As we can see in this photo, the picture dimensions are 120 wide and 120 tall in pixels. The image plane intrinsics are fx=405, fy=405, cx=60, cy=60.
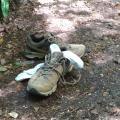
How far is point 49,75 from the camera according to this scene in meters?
2.87

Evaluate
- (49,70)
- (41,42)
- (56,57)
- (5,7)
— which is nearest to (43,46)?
(41,42)

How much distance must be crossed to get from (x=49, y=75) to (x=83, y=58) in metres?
0.59

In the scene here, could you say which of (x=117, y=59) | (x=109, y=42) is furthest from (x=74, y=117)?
(x=109, y=42)

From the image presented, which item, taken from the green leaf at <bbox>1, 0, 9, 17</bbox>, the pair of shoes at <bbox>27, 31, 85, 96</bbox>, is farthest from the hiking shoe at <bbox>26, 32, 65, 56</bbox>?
the green leaf at <bbox>1, 0, 9, 17</bbox>

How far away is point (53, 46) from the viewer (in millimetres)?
3141

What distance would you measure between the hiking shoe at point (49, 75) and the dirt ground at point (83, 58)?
8cm

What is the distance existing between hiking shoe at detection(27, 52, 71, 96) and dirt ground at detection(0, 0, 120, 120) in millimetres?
83

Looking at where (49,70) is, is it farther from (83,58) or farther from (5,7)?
(5,7)

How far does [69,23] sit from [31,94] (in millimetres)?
1390

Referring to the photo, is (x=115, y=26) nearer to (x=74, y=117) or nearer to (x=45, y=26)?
(x=45, y=26)

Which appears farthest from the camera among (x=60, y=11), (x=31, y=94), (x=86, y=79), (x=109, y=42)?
(x=60, y=11)

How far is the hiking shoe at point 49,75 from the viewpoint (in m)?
2.73

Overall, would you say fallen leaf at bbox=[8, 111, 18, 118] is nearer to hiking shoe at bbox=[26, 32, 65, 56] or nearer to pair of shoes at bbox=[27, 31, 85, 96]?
pair of shoes at bbox=[27, 31, 85, 96]

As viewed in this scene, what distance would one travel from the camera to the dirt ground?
8.87 feet
